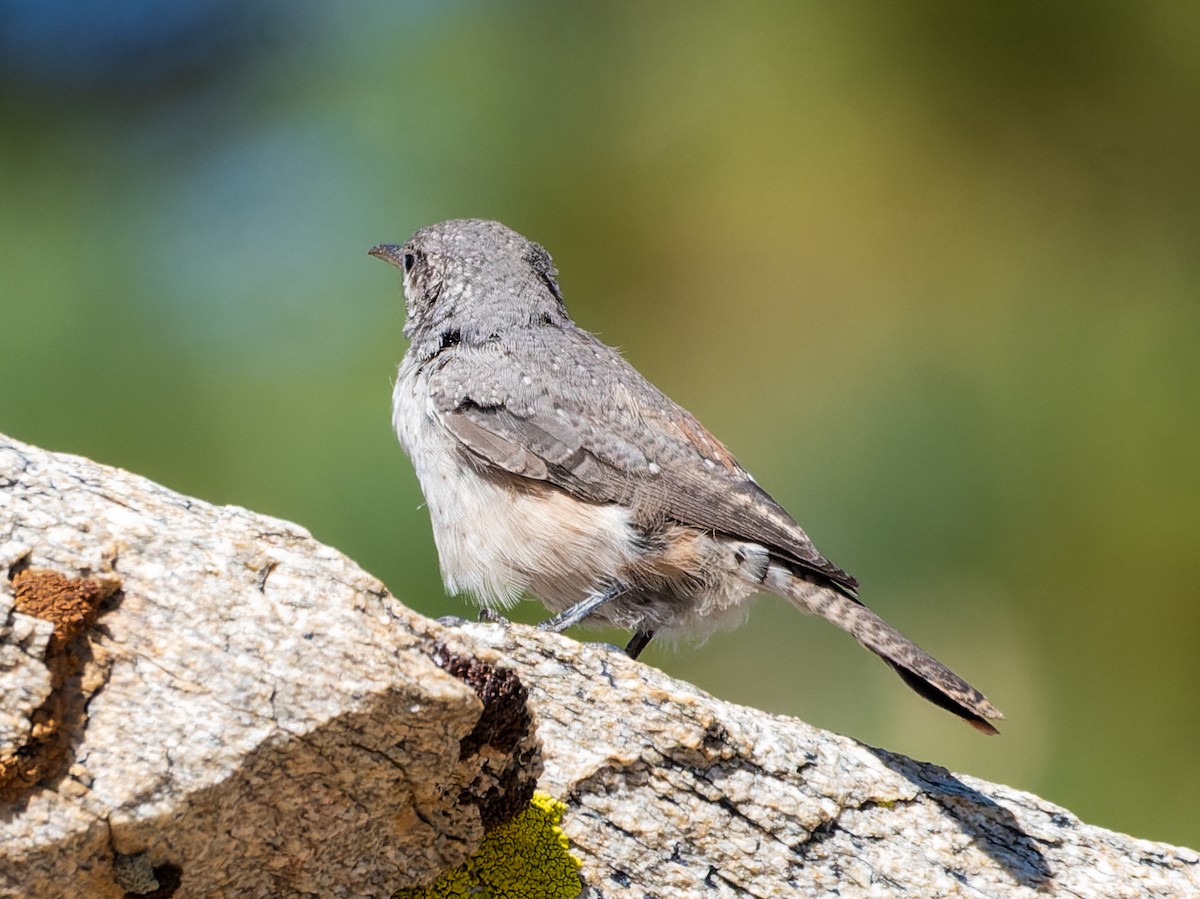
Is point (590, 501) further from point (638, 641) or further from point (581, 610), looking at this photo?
point (638, 641)

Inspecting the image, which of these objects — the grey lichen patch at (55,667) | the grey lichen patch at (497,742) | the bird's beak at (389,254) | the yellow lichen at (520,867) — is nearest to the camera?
the grey lichen patch at (55,667)

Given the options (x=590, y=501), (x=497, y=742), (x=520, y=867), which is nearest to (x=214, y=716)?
(x=497, y=742)

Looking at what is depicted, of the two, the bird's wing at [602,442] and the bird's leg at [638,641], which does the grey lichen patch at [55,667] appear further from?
the bird's leg at [638,641]

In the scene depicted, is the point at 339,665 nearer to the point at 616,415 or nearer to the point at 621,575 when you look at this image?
the point at 621,575

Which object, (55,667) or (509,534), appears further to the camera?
(509,534)

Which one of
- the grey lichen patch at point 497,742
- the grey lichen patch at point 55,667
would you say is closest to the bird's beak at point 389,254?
the grey lichen patch at point 497,742

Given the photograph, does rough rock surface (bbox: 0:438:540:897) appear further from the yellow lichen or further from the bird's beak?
the bird's beak
